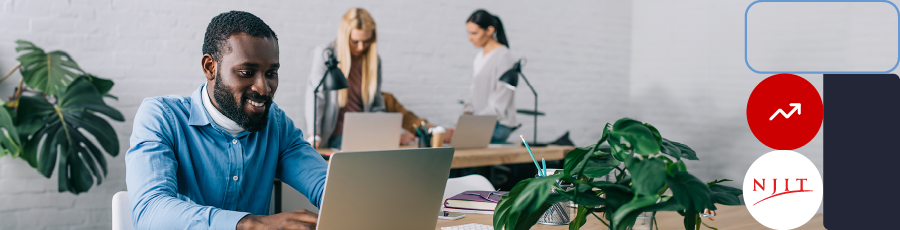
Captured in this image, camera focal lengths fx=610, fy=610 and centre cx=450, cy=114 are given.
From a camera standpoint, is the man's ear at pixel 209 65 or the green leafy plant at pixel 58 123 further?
the green leafy plant at pixel 58 123

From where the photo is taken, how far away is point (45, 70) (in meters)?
2.54

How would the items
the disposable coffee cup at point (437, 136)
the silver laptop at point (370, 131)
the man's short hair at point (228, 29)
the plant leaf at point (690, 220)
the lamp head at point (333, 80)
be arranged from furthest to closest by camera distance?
the disposable coffee cup at point (437, 136), the lamp head at point (333, 80), the silver laptop at point (370, 131), the man's short hair at point (228, 29), the plant leaf at point (690, 220)

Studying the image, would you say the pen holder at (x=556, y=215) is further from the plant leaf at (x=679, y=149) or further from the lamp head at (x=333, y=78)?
the lamp head at (x=333, y=78)

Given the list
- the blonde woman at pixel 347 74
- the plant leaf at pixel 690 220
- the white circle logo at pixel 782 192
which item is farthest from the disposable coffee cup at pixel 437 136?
the plant leaf at pixel 690 220

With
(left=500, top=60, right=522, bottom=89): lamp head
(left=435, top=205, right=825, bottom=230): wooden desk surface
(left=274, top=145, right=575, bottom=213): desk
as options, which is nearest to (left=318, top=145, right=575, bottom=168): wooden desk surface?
(left=274, top=145, right=575, bottom=213): desk

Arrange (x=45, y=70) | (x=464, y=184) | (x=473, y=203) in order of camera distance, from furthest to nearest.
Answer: (x=45, y=70), (x=464, y=184), (x=473, y=203)

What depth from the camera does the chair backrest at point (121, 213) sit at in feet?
4.26

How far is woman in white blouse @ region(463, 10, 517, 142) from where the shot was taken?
372 centimetres

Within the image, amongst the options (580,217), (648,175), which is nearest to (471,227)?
(580,217)

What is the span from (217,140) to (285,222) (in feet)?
1.33

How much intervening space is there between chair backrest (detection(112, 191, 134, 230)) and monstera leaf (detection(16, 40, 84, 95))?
1.50m

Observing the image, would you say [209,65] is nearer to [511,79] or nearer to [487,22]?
[511,79]

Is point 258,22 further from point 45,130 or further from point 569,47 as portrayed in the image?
point 569,47

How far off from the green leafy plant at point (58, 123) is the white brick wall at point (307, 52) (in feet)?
1.16
